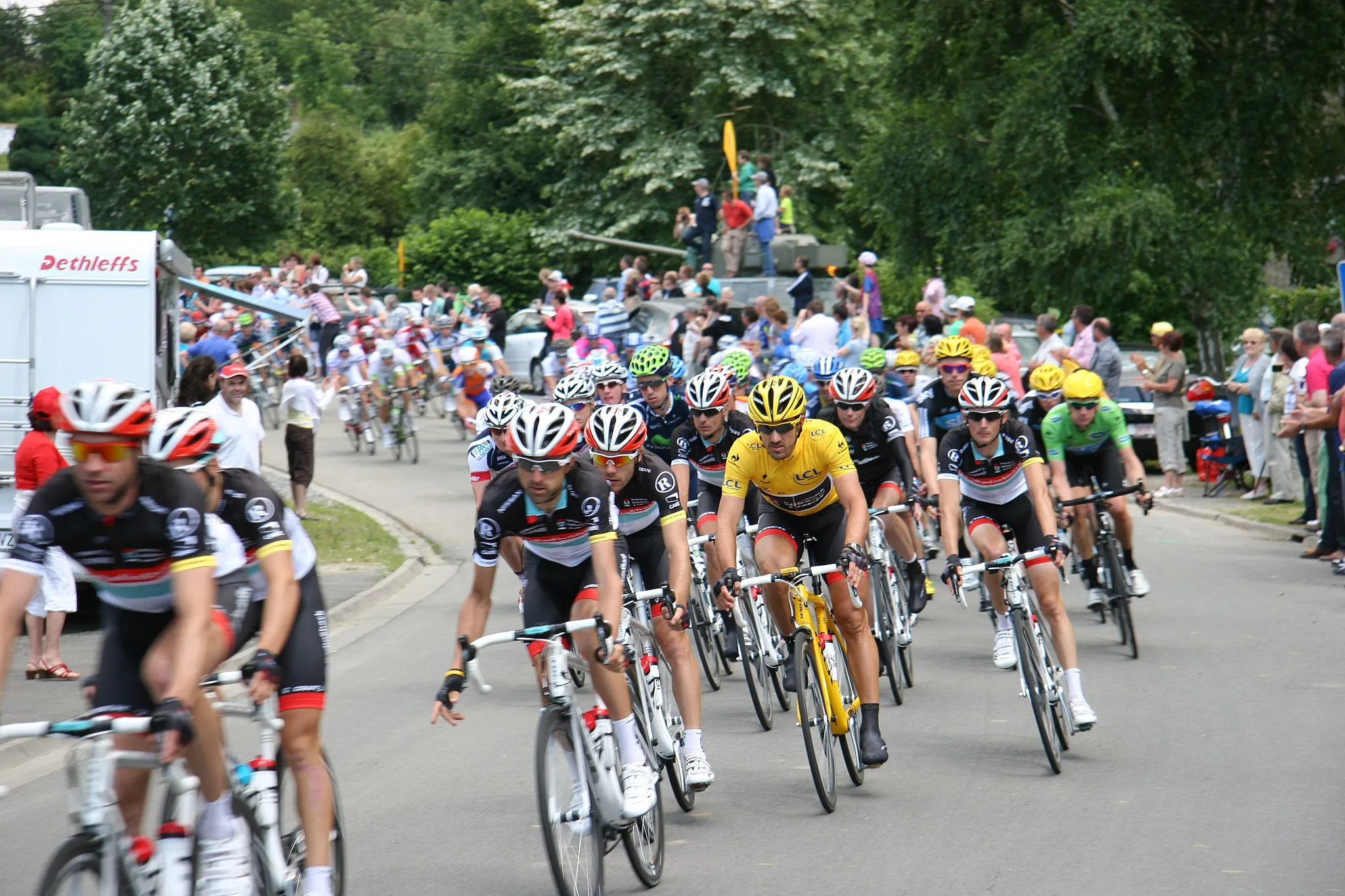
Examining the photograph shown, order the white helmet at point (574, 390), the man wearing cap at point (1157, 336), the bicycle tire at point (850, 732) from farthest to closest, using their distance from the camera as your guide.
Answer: the man wearing cap at point (1157, 336)
the white helmet at point (574, 390)
the bicycle tire at point (850, 732)

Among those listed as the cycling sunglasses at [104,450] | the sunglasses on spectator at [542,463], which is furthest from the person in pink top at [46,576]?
the cycling sunglasses at [104,450]

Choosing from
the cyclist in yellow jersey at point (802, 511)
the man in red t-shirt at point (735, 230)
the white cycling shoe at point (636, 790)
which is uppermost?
the man in red t-shirt at point (735, 230)

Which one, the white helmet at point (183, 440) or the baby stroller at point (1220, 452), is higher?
the white helmet at point (183, 440)

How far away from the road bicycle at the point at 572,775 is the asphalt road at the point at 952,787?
0.50 m

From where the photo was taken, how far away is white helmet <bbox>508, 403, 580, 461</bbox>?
6.16 metres

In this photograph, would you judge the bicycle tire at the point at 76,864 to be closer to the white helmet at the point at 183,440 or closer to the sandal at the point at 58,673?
the white helmet at the point at 183,440

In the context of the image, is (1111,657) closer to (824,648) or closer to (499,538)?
(824,648)

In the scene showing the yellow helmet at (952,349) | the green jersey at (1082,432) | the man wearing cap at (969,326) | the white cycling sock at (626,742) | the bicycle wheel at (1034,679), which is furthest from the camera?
the man wearing cap at (969,326)

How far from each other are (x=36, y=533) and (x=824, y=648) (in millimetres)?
3942

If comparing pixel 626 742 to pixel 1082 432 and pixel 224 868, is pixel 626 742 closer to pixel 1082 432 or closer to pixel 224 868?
pixel 224 868

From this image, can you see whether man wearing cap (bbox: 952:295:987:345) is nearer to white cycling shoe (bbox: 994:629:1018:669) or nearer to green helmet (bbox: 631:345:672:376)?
green helmet (bbox: 631:345:672:376)

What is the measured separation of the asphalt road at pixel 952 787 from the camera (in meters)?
6.55

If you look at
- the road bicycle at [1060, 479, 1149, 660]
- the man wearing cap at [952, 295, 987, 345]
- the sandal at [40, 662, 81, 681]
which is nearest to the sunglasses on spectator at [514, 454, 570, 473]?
the road bicycle at [1060, 479, 1149, 660]

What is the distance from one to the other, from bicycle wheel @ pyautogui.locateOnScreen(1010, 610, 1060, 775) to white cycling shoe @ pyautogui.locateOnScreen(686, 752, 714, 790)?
5.77ft
